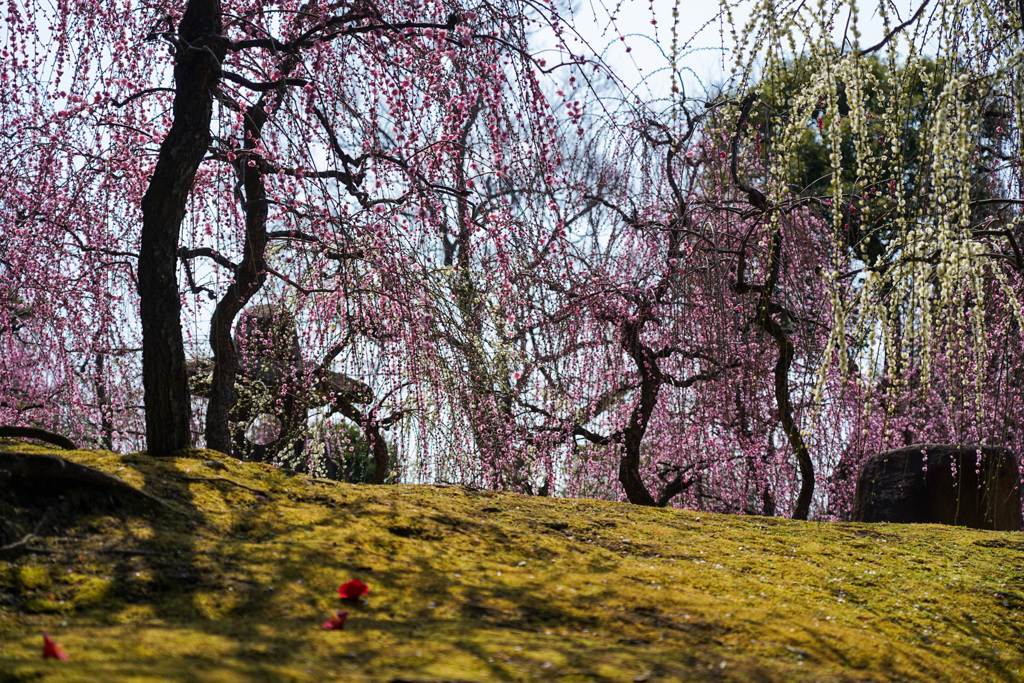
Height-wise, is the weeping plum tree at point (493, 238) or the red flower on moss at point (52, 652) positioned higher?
the weeping plum tree at point (493, 238)


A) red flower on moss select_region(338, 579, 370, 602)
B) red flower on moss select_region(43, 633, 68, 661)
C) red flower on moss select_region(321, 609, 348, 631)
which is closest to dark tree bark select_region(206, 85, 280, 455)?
red flower on moss select_region(338, 579, 370, 602)

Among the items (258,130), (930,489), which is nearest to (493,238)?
(258,130)

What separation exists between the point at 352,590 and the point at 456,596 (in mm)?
290

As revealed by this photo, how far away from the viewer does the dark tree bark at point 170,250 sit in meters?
3.23

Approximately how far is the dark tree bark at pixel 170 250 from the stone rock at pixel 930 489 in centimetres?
465

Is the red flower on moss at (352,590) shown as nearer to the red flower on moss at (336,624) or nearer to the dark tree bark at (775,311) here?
the red flower on moss at (336,624)

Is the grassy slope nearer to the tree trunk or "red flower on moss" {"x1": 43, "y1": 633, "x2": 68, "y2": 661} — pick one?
"red flower on moss" {"x1": 43, "y1": 633, "x2": 68, "y2": 661}

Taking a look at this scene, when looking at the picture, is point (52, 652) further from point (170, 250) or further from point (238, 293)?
point (238, 293)

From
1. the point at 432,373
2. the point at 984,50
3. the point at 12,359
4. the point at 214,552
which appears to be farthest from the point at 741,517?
the point at 12,359

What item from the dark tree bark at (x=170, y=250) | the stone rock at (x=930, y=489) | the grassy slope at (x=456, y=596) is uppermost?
the dark tree bark at (x=170, y=250)

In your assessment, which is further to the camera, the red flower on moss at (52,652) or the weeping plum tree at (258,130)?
the weeping plum tree at (258,130)

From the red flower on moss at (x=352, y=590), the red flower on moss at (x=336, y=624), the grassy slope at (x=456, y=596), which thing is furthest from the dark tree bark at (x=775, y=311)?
the red flower on moss at (x=336, y=624)

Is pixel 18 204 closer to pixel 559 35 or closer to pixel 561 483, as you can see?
pixel 559 35

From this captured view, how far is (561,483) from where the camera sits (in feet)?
23.0
